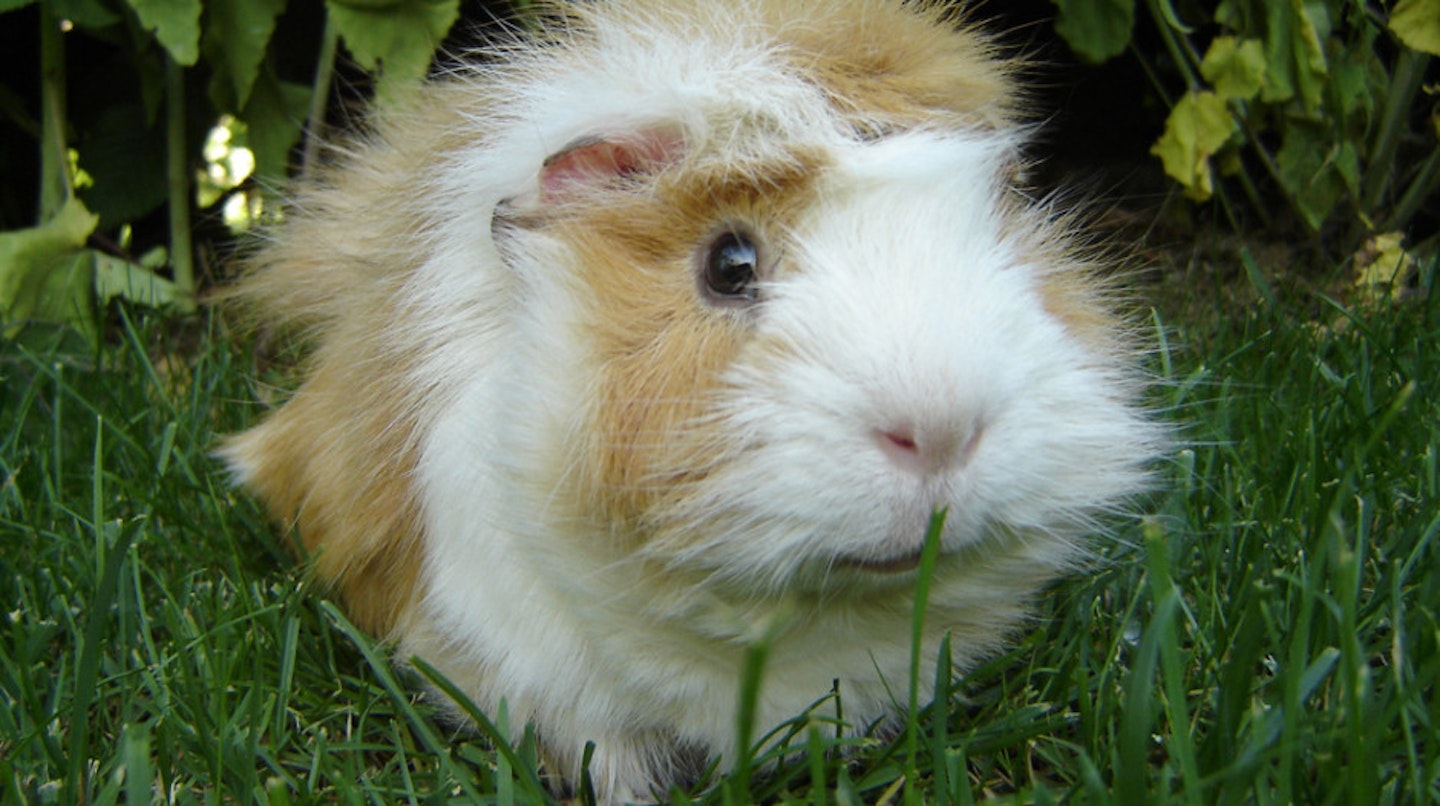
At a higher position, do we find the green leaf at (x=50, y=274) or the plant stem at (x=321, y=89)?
the plant stem at (x=321, y=89)

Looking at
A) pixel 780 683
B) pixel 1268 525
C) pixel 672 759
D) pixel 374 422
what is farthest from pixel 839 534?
pixel 1268 525

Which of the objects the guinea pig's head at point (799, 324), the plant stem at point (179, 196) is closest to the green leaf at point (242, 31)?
the plant stem at point (179, 196)

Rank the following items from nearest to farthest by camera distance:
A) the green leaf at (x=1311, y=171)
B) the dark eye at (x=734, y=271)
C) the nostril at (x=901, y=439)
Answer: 1. the nostril at (x=901, y=439)
2. the dark eye at (x=734, y=271)
3. the green leaf at (x=1311, y=171)

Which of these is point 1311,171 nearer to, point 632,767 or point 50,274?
point 632,767

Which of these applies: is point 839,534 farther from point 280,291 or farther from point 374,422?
point 280,291

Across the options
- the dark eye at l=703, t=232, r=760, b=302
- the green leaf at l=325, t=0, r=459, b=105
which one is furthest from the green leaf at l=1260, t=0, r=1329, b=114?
the dark eye at l=703, t=232, r=760, b=302

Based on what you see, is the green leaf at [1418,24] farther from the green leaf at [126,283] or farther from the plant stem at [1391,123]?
the green leaf at [126,283]

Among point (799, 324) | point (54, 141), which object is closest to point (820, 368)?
Result: point (799, 324)
